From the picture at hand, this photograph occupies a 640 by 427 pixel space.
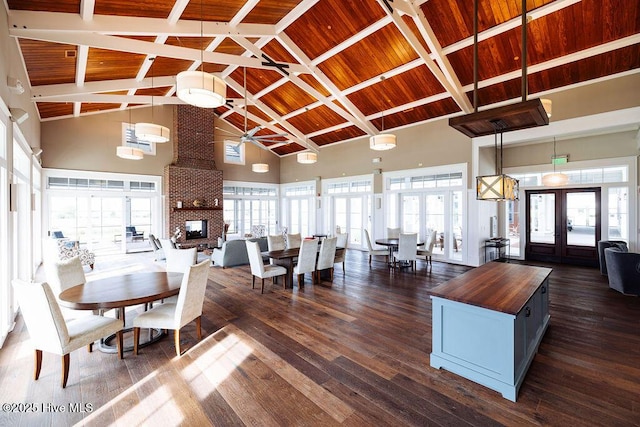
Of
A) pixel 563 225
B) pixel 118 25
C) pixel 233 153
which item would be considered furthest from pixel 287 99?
pixel 563 225

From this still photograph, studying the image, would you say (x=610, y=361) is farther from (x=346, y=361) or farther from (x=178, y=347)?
(x=178, y=347)

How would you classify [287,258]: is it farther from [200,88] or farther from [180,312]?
[200,88]

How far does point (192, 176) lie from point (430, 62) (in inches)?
333

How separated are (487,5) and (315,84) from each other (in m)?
4.23

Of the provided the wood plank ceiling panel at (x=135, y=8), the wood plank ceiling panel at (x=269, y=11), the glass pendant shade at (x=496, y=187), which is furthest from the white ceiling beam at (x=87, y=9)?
the glass pendant shade at (x=496, y=187)

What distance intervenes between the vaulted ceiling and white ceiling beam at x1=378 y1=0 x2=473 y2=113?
3 centimetres

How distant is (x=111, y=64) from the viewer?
609 centimetres

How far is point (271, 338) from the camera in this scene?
3.44 m

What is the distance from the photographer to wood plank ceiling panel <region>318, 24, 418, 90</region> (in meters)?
5.73

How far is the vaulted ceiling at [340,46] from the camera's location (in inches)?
175

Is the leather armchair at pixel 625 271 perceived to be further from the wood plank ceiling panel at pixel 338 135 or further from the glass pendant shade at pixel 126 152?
the glass pendant shade at pixel 126 152

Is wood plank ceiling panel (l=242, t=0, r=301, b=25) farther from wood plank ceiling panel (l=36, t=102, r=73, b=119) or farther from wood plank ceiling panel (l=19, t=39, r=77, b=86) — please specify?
wood plank ceiling panel (l=36, t=102, r=73, b=119)

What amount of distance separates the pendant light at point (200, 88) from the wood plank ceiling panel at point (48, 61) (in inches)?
136

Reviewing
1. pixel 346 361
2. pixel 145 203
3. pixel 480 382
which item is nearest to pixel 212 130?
pixel 145 203
